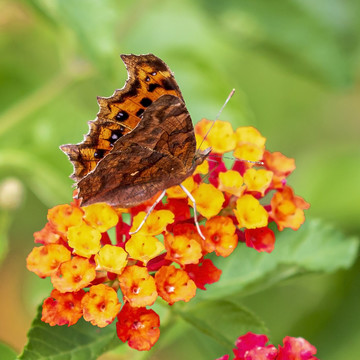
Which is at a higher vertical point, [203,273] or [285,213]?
[285,213]

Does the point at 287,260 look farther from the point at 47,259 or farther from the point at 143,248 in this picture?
the point at 47,259

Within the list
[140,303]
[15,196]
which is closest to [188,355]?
[15,196]

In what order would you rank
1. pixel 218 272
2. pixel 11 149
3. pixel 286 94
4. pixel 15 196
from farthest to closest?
pixel 286 94
pixel 11 149
pixel 15 196
pixel 218 272

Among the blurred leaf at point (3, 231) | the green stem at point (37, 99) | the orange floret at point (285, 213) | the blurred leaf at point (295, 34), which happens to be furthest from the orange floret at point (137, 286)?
the blurred leaf at point (295, 34)

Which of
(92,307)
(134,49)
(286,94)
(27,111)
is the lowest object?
(92,307)

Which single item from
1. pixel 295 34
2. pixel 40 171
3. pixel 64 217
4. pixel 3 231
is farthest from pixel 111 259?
pixel 295 34

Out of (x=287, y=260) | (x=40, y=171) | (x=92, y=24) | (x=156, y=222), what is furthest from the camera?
(x=40, y=171)

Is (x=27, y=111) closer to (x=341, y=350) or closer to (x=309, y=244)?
(x=309, y=244)

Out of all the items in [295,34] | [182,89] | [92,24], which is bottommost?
[92,24]
